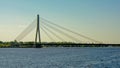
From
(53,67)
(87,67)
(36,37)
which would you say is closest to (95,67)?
(87,67)

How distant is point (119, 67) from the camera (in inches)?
2175

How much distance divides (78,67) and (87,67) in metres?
1.38

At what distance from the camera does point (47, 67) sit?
182ft

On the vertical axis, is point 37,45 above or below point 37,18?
below

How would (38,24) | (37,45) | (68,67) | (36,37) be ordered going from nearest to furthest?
1. (68,67)
2. (36,37)
3. (38,24)
4. (37,45)

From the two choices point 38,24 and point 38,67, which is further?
point 38,24

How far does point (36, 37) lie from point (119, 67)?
91805 mm

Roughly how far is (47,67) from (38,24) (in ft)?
351

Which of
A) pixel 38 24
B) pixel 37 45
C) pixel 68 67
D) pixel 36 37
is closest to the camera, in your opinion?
pixel 68 67

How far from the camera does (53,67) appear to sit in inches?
2169

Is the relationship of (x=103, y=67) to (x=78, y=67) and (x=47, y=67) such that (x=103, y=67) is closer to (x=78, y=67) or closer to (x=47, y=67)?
(x=78, y=67)

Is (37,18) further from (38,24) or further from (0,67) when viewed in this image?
(0,67)

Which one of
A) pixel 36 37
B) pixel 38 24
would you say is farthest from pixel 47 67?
pixel 38 24

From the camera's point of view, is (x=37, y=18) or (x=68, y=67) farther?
(x=37, y=18)
